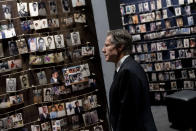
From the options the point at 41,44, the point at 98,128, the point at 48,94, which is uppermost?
the point at 41,44

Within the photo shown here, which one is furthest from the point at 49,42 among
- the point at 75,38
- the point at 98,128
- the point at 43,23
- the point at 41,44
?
the point at 98,128

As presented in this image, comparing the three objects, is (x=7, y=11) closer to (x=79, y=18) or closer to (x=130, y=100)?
(x=79, y=18)

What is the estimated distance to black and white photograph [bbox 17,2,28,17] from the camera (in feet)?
10.4

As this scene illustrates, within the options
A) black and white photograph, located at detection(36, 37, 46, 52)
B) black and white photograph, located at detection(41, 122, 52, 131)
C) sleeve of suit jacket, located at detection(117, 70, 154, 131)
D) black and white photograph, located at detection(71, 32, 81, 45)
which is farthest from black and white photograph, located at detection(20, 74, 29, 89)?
sleeve of suit jacket, located at detection(117, 70, 154, 131)

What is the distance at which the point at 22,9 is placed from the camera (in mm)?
3166

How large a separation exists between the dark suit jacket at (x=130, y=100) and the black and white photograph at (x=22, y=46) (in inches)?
51.5

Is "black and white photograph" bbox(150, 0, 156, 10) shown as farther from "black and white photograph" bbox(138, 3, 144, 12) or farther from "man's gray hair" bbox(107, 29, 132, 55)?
"man's gray hair" bbox(107, 29, 132, 55)

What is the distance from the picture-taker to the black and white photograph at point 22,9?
316 centimetres

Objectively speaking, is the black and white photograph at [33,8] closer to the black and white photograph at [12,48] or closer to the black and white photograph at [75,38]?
the black and white photograph at [12,48]

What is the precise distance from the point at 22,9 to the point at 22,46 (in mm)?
425

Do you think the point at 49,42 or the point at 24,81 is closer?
the point at 24,81

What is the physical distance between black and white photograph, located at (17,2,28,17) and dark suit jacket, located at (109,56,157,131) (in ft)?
4.70

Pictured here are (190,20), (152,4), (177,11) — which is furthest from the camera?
(152,4)

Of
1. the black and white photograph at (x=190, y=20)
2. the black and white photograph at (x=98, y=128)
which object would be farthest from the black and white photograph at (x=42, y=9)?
the black and white photograph at (x=190, y=20)
